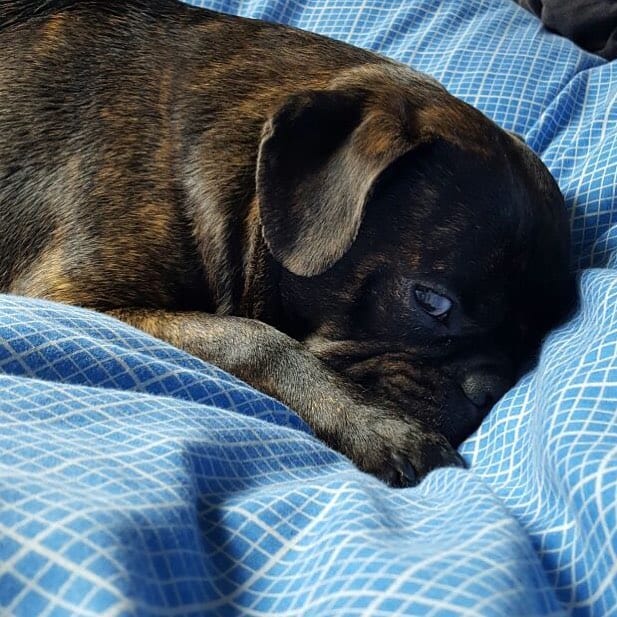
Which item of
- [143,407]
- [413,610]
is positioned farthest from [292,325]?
[413,610]

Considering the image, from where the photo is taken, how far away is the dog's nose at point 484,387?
184 cm

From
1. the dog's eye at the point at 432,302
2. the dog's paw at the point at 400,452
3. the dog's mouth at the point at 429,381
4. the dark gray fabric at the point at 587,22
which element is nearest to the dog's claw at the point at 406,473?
the dog's paw at the point at 400,452

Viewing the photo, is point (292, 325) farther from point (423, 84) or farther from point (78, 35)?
point (78, 35)

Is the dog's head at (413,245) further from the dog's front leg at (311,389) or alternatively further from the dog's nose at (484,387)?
the dog's front leg at (311,389)

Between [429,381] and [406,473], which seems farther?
[429,381]

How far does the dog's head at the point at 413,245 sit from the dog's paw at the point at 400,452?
10 centimetres

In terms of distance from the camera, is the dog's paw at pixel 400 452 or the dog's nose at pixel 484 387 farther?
the dog's nose at pixel 484 387

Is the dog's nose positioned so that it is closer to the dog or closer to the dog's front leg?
the dog

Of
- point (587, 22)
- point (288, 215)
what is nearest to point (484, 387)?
point (288, 215)

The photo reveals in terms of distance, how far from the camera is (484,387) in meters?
1.85

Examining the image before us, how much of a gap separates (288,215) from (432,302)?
0.33 metres

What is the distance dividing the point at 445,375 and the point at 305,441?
49 centimetres

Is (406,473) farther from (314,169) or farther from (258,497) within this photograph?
(314,169)

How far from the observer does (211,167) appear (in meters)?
2.10
